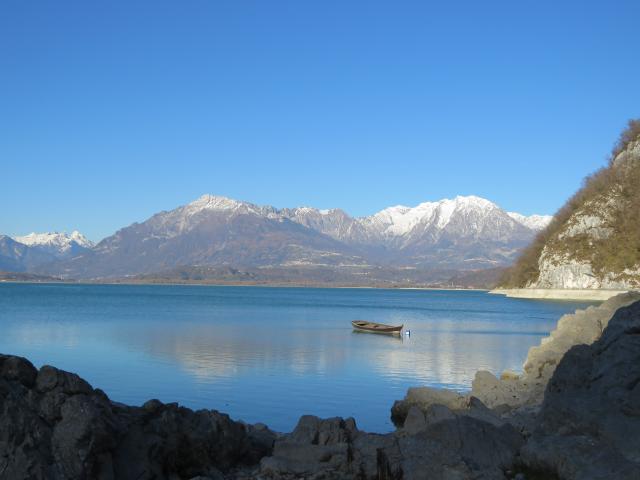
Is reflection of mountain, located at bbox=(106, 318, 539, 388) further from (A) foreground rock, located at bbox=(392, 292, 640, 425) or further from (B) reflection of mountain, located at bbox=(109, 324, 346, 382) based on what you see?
(A) foreground rock, located at bbox=(392, 292, 640, 425)

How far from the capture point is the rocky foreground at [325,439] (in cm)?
1218

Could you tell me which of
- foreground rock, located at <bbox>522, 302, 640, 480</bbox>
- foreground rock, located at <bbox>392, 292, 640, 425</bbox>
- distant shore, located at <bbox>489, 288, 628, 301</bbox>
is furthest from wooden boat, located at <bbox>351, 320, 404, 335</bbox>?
foreground rock, located at <bbox>522, 302, 640, 480</bbox>

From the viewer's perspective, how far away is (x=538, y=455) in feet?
40.3

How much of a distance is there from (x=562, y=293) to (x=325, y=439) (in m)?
128

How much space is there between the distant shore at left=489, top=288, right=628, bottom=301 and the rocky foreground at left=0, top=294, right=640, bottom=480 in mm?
93672

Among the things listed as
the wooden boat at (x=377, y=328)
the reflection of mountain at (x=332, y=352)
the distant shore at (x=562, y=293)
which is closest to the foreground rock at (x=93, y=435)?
the reflection of mountain at (x=332, y=352)

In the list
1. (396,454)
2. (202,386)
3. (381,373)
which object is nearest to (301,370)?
(381,373)

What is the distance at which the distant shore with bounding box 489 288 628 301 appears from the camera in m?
119

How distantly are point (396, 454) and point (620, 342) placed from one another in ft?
16.5

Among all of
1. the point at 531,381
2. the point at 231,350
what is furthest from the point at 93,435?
the point at 231,350

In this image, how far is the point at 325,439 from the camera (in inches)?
613

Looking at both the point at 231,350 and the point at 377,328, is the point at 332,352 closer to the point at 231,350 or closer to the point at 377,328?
the point at 231,350

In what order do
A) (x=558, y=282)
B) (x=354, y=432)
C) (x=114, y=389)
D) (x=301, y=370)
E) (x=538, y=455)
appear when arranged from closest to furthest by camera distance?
1. (x=538, y=455)
2. (x=354, y=432)
3. (x=114, y=389)
4. (x=301, y=370)
5. (x=558, y=282)

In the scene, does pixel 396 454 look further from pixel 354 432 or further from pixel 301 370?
pixel 301 370
